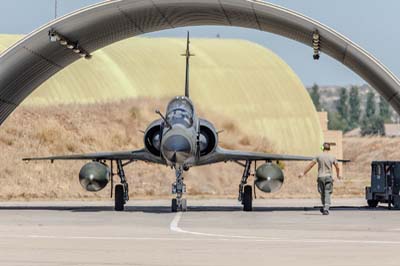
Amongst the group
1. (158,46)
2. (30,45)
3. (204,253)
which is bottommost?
(204,253)

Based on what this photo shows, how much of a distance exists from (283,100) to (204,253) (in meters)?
49.2

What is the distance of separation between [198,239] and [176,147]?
30.4 feet

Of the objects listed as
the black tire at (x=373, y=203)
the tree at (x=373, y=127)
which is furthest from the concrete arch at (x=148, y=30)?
the tree at (x=373, y=127)

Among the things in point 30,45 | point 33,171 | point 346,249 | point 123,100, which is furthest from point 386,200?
point 123,100

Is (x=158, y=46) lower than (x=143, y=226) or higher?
higher

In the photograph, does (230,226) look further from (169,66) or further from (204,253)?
(169,66)

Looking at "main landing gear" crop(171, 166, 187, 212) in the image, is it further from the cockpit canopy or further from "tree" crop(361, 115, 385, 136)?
"tree" crop(361, 115, 385, 136)

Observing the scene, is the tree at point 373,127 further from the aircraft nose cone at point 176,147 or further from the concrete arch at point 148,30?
the aircraft nose cone at point 176,147

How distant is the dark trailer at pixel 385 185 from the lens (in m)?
31.3

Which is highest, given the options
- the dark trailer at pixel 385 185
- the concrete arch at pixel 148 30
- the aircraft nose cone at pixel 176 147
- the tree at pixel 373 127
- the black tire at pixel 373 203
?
the tree at pixel 373 127

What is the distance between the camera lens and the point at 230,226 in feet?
67.8

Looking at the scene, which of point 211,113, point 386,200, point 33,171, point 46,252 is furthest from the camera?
point 211,113

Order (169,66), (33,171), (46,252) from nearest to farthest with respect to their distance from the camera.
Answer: (46,252), (33,171), (169,66)

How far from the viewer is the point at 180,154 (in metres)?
25.8
